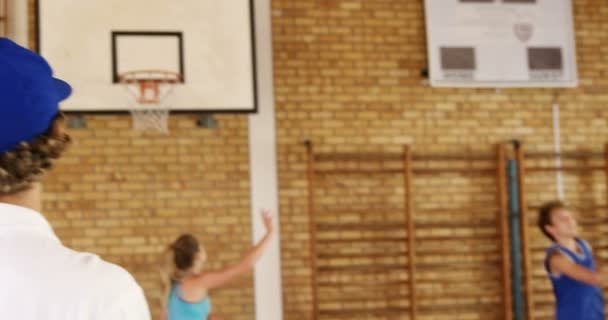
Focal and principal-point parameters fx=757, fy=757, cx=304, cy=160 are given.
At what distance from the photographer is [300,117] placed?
5.98 metres

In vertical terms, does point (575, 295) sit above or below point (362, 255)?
below

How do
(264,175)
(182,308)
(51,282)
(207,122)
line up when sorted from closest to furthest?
→ (51,282) → (182,308) → (207,122) → (264,175)

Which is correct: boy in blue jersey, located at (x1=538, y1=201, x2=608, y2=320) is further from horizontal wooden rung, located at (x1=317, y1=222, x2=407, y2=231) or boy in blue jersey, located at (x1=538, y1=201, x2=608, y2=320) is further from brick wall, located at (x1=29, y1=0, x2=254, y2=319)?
brick wall, located at (x1=29, y1=0, x2=254, y2=319)

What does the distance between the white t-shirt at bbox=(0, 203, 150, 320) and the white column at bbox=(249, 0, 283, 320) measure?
16.4 ft

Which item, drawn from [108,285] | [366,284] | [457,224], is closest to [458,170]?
[457,224]

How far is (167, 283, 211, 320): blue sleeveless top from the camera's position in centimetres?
402

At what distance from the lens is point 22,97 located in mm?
853

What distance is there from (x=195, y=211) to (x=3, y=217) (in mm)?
4977

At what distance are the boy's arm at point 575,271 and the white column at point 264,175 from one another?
229cm

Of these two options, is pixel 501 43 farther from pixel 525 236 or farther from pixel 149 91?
pixel 149 91

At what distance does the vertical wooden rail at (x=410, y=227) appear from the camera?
19.4 ft

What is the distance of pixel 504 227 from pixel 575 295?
176 cm

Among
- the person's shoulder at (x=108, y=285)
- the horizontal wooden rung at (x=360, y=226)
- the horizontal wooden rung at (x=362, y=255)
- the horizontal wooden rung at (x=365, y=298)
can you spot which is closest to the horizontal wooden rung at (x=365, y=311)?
the horizontal wooden rung at (x=365, y=298)

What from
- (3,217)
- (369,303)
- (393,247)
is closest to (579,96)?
(393,247)
